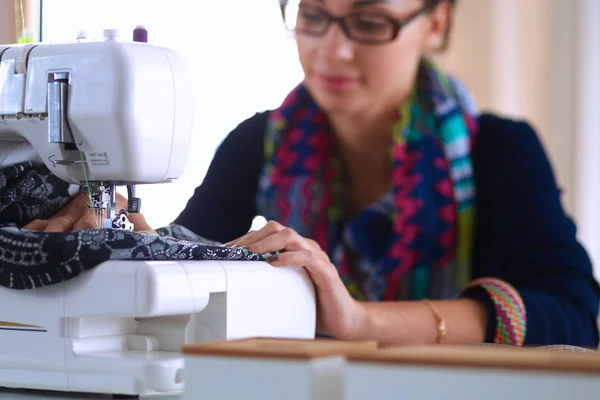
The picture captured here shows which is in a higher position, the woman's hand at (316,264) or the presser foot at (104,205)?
the presser foot at (104,205)

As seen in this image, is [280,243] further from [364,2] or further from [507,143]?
[364,2]

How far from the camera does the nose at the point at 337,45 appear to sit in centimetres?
213

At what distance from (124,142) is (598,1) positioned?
2.06m

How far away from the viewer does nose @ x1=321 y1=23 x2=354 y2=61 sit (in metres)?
2.13

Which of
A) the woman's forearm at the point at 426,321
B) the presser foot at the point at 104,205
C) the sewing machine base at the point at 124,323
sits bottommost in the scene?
the woman's forearm at the point at 426,321

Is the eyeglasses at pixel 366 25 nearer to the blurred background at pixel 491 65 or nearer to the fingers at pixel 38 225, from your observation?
the blurred background at pixel 491 65

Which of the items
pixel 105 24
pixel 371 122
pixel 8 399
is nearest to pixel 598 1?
pixel 371 122

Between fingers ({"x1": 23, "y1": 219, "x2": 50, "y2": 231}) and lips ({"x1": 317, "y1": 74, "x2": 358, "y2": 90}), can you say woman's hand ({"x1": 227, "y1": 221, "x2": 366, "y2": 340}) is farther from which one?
lips ({"x1": 317, "y1": 74, "x2": 358, "y2": 90})

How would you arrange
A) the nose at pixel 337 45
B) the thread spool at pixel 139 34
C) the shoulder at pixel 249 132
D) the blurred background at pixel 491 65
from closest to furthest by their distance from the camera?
the thread spool at pixel 139 34 → the nose at pixel 337 45 → the shoulder at pixel 249 132 → the blurred background at pixel 491 65

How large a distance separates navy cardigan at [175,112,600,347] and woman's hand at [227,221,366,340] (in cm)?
37

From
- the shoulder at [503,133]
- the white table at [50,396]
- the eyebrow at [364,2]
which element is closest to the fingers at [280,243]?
the white table at [50,396]

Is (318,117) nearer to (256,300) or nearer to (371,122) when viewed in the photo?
(371,122)

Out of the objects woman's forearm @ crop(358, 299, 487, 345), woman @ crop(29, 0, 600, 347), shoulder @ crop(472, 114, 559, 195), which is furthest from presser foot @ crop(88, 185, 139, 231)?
shoulder @ crop(472, 114, 559, 195)

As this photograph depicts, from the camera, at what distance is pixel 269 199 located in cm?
234
